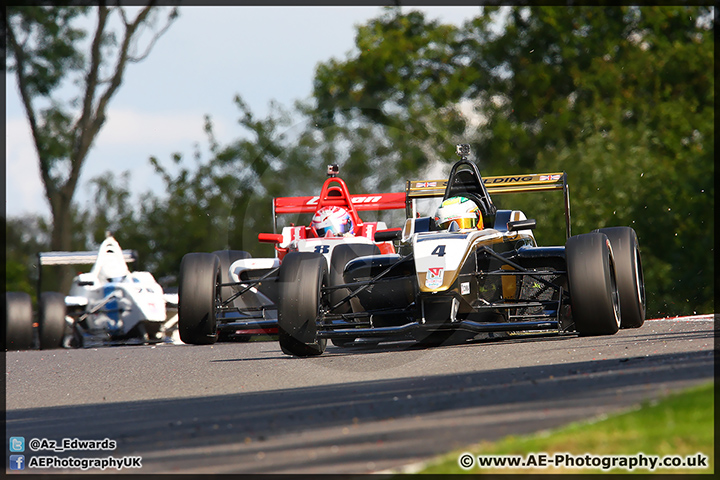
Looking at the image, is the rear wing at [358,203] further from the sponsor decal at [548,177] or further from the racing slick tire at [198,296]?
the racing slick tire at [198,296]

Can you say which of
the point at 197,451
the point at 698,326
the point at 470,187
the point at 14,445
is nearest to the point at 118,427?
the point at 14,445

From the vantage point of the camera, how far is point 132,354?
13.4m

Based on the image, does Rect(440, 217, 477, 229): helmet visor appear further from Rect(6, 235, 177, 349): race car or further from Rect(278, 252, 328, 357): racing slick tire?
Rect(6, 235, 177, 349): race car

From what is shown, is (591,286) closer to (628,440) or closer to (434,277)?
(434,277)

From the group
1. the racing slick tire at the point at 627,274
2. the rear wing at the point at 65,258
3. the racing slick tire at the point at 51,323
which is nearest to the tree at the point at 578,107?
the rear wing at the point at 65,258

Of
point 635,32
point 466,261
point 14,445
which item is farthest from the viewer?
point 635,32

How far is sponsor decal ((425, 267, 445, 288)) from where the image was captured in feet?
30.2

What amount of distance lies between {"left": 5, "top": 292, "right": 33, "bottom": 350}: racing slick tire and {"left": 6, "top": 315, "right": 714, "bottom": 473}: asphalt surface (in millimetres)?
6594

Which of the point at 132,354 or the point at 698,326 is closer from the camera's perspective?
the point at 698,326

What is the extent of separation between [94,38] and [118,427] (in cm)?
2632

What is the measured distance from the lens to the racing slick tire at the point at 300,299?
950cm

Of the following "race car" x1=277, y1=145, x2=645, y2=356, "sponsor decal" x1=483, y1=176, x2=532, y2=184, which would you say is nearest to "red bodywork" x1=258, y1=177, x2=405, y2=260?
"sponsor decal" x1=483, y1=176, x2=532, y2=184

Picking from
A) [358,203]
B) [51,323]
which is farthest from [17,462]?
[51,323]
